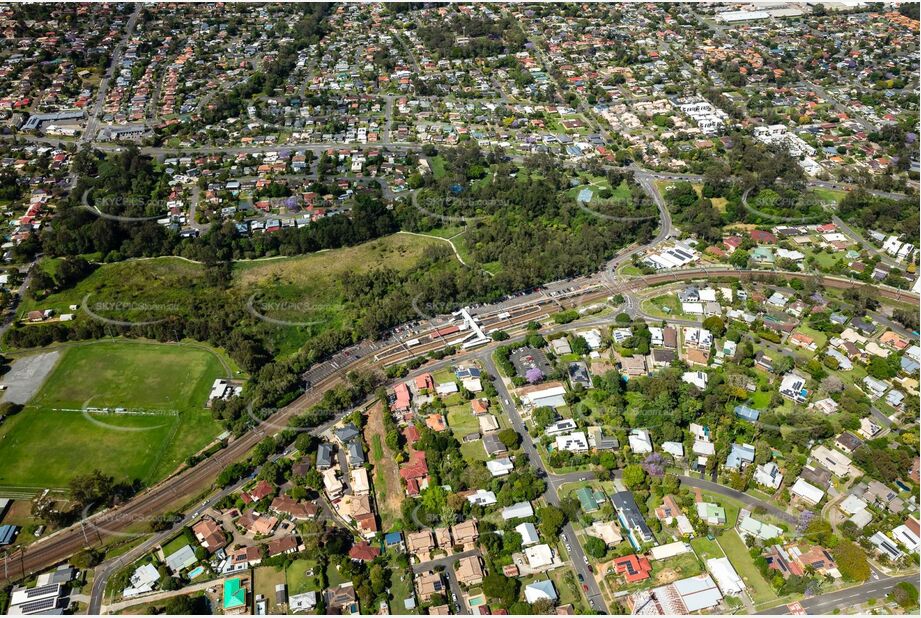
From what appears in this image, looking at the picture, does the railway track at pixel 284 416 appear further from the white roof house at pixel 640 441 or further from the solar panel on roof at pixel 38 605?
the white roof house at pixel 640 441

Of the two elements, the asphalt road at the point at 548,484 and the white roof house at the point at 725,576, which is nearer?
the white roof house at the point at 725,576

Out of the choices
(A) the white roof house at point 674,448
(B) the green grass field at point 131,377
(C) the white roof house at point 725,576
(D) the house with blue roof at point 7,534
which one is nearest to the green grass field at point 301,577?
(B) the green grass field at point 131,377

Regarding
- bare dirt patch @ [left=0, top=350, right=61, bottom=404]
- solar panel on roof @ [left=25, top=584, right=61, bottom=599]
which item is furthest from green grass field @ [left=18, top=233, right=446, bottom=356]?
solar panel on roof @ [left=25, top=584, right=61, bottom=599]

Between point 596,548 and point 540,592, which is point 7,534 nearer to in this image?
point 540,592

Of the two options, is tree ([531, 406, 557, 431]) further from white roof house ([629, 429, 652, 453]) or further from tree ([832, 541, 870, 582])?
tree ([832, 541, 870, 582])

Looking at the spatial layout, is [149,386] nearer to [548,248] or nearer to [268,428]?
[268,428]

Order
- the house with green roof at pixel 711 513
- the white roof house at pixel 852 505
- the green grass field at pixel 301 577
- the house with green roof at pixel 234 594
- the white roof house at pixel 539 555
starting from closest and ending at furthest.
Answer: the house with green roof at pixel 234 594 → the green grass field at pixel 301 577 → the white roof house at pixel 539 555 → the house with green roof at pixel 711 513 → the white roof house at pixel 852 505
